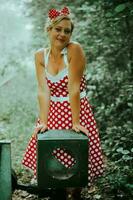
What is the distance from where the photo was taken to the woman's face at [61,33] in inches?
136

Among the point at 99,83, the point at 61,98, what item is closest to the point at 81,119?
the point at 61,98

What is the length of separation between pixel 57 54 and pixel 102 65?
12.0ft

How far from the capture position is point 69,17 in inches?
137

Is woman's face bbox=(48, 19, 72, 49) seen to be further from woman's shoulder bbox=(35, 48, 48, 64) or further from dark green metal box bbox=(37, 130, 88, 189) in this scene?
dark green metal box bbox=(37, 130, 88, 189)

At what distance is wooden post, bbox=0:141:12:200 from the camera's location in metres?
3.30

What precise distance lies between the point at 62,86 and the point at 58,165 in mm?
865

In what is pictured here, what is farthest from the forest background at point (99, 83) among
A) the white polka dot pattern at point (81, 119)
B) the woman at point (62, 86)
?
the woman at point (62, 86)

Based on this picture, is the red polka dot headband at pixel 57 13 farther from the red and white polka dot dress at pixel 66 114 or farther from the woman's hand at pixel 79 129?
the woman's hand at pixel 79 129

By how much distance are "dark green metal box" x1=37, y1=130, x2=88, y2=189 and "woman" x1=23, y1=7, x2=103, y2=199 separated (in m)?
0.43

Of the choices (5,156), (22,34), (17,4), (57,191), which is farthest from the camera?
(22,34)

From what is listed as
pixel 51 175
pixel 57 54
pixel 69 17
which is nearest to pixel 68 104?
pixel 57 54

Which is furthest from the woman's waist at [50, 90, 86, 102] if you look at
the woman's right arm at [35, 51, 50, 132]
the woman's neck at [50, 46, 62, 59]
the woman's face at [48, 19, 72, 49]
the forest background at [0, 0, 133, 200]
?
the forest background at [0, 0, 133, 200]

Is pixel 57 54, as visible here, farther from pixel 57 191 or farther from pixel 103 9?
pixel 103 9

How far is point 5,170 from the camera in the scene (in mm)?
3334
